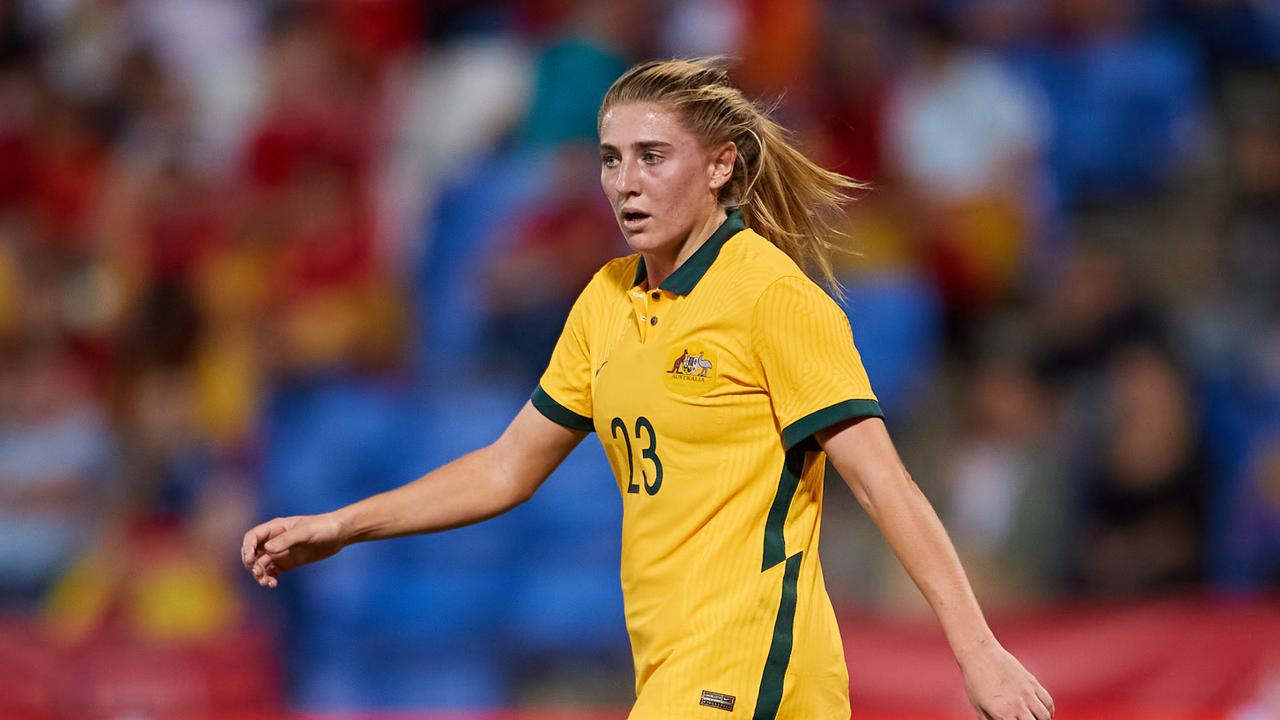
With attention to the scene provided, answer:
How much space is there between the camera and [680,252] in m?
3.50

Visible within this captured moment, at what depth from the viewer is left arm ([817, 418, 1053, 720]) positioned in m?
2.93

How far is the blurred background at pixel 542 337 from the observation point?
693 cm

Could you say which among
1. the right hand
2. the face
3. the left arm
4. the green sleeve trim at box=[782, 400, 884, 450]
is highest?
the face

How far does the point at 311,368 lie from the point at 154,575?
1.29m

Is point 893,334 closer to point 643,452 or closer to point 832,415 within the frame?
point 643,452

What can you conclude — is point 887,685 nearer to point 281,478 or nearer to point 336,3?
point 281,478

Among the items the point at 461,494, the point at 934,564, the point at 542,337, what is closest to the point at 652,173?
the point at 461,494

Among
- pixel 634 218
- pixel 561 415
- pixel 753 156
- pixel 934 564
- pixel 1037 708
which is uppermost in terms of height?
pixel 753 156

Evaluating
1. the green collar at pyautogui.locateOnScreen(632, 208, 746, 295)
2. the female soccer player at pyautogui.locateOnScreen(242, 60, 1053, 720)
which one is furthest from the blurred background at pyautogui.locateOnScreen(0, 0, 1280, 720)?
the green collar at pyautogui.locateOnScreen(632, 208, 746, 295)

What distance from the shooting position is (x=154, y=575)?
740 cm

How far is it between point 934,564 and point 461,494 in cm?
117

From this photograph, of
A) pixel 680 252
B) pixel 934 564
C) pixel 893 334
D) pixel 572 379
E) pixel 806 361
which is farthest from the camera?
pixel 893 334

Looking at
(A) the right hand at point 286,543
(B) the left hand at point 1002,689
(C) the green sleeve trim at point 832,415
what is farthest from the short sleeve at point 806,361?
(A) the right hand at point 286,543

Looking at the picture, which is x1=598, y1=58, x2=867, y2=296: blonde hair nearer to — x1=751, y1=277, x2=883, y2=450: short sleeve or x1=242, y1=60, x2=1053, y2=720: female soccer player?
x1=242, y1=60, x2=1053, y2=720: female soccer player
